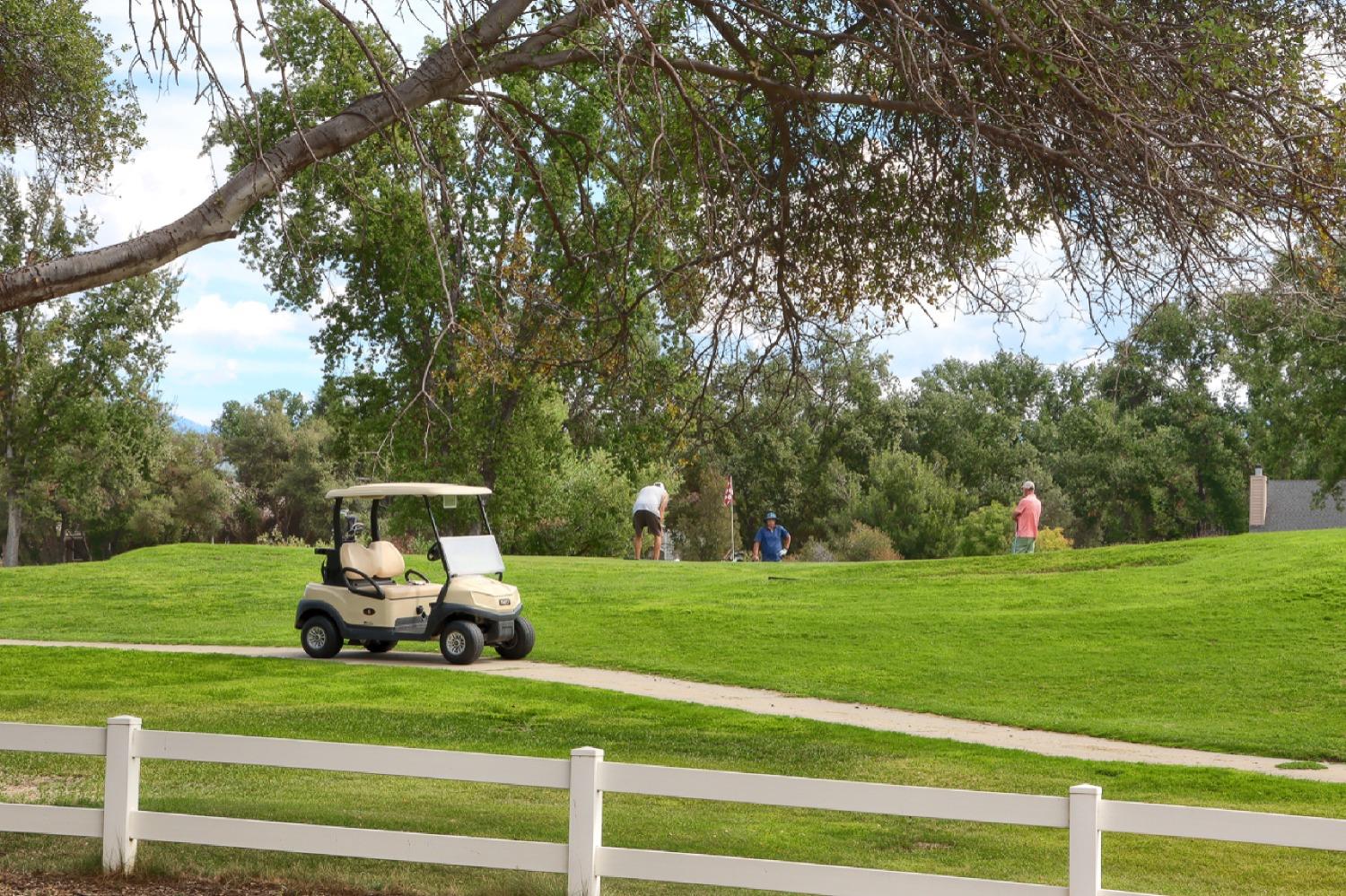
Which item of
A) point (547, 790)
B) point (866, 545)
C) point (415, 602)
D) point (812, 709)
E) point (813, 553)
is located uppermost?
point (866, 545)

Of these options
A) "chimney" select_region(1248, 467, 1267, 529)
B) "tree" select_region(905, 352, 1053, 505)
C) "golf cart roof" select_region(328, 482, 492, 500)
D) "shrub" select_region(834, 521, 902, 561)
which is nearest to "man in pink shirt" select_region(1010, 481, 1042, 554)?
"golf cart roof" select_region(328, 482, 492, 500)

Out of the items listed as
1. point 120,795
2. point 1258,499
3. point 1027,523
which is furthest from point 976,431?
point 120,795

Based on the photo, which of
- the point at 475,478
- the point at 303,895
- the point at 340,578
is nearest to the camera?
the point at 303,895

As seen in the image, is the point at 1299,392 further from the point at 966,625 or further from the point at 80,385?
the point at 80,385

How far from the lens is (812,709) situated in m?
14.2

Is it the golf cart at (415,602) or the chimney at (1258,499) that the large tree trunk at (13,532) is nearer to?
the golf cart at (415,602)

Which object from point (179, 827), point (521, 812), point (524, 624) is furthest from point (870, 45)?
point (524, 624)

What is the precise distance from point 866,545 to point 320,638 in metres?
36.1

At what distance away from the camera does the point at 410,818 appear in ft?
28.5

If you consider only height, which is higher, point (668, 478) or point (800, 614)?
point (668, 478)

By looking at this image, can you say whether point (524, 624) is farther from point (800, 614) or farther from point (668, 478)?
point (668, 478)

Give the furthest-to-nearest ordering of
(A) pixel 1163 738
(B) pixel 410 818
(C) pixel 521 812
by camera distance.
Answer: (A) pixel 1163 738
(C) pixel 521 812
(B) pixel 410 818

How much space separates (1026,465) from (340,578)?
48127mm

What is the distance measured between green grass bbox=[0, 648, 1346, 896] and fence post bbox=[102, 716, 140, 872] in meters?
0.16
